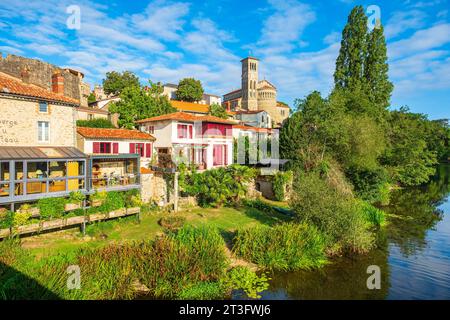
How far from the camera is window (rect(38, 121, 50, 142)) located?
21.2m

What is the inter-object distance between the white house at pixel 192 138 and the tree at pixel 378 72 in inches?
882

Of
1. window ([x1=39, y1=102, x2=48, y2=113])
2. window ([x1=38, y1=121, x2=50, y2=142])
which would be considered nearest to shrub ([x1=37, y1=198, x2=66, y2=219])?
window ([x1=38, y1=121, x2=50, y2=142])

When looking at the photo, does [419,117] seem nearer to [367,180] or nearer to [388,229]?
[367,180]

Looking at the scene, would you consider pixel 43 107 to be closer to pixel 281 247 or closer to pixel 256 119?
pixel 281 247

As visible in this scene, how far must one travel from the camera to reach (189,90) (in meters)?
70.1

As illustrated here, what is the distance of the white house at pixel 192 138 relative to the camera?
30016 millimetres

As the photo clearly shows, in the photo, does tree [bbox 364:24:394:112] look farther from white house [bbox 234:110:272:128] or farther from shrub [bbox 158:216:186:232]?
shrub [bbox 158:216:186:232]

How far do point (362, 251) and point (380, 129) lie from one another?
2206 centimetres

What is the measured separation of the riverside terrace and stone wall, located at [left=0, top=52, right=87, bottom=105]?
2303 centimetres

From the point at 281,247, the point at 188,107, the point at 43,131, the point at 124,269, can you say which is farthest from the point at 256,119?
the point at 124,269

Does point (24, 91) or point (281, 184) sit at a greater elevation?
point (24, 91)

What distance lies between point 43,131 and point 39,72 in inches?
1342
